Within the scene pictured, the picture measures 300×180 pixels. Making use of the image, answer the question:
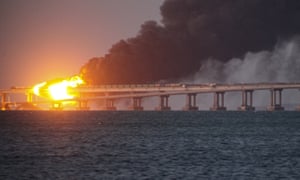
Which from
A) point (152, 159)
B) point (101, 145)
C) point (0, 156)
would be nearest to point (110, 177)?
point (152, 159)

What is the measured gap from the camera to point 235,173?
7812 centimetres

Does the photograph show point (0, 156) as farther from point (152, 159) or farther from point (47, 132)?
point (47, 132)

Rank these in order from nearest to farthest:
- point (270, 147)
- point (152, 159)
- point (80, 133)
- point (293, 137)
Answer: point (152, 159)
point (270, 147)
point (293, 137)
point (80, 133)

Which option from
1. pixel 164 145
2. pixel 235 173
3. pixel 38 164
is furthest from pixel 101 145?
pixel 235 173

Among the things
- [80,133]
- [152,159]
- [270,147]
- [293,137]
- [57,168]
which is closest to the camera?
[57,168]

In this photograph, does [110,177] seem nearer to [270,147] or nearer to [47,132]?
[270,147]

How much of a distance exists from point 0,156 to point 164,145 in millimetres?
20880

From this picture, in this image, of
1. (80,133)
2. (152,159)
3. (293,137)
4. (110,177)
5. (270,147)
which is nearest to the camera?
(110,177)

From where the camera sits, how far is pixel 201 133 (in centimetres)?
13525

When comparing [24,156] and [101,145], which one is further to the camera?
[101,145]

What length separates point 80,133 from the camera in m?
134

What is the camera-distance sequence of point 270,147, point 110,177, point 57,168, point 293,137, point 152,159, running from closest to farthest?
point 110,177 → point 57,168 → point 152,159 → point 270,147 → point 293,137

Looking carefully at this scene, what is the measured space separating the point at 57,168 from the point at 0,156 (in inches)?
521

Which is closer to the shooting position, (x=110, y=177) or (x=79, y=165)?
(x=110, y=177)
